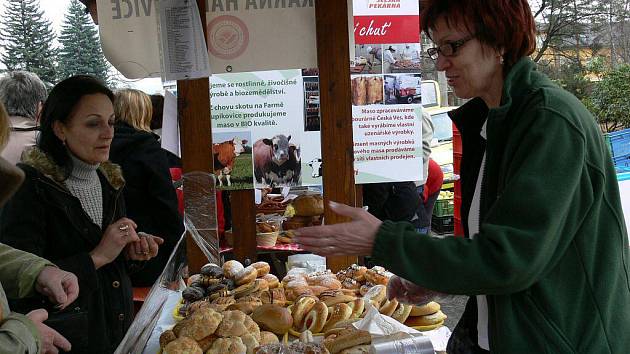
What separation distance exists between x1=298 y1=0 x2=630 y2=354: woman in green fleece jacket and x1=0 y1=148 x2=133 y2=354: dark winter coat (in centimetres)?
128

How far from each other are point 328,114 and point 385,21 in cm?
146

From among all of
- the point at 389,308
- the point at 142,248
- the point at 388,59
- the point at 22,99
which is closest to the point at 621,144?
the point at 388,59

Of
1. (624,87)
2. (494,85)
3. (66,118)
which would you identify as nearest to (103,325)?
(66,118)

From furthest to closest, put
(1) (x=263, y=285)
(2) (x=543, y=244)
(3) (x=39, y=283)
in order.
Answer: (1) (x=263, y=285) < (3) (x=39, y=283) < (2) (x=543, y=244)

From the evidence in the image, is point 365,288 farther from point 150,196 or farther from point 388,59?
point 388,59

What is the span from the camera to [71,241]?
248 cm

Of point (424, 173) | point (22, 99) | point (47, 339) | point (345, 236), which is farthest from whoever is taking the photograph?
point (424, 173)

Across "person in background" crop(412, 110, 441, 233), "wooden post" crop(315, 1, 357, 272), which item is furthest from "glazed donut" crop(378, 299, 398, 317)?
"person in background" crop(412, 110, 441, 233)

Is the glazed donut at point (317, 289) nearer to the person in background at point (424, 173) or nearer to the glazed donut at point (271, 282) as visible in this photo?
the glazed donut at point (271, 282)

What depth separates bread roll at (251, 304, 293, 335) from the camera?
234 centimetres

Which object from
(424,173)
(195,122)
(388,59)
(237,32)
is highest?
(237,32)

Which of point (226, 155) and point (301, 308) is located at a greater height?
point (226, 155)

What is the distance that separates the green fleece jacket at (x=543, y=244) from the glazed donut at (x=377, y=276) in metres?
1.39

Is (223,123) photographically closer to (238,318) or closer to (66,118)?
(66,118)
